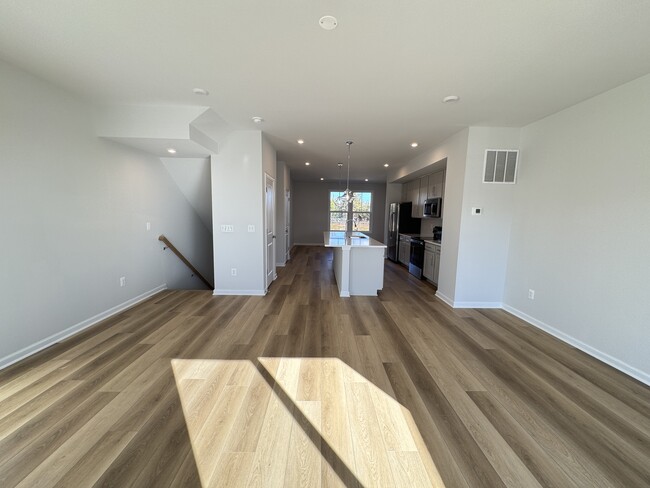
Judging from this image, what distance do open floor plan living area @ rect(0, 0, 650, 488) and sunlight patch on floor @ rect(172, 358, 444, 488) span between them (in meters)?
0.02

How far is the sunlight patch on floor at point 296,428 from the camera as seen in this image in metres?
1.40

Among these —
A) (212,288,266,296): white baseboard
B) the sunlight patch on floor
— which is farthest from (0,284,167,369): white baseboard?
the sunlight patch on floor

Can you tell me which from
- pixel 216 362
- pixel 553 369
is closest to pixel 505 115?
pixel 553 369

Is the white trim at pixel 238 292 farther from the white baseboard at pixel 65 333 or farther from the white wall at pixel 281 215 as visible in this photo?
the white wall at pixel 281 215

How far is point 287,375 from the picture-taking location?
2266mm

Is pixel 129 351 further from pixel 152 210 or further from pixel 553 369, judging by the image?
pixel 553 369

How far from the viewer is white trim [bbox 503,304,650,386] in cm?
233

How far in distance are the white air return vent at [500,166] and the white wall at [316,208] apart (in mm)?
6538

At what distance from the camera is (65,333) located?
2.81 metres

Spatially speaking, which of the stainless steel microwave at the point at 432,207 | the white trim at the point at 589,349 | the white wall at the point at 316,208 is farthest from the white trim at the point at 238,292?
the white wall at the point at 316,208

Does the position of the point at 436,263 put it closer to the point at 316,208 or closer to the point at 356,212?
the point at 356,212

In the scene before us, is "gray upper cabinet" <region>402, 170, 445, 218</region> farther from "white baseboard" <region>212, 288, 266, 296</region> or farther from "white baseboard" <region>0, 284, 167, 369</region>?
"white baseboard" <region>0, 284, 167, 369</region>

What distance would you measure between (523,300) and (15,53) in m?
6.19

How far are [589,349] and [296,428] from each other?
3.25 meters
